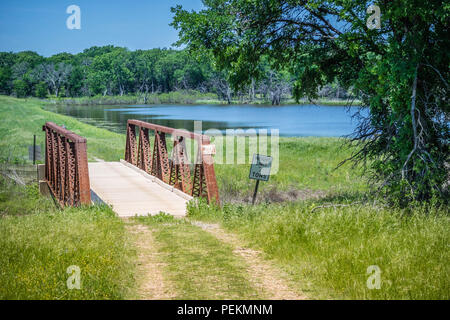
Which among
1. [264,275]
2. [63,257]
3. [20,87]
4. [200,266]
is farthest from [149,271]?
[20,87]

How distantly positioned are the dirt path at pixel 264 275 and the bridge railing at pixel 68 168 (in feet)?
12.9

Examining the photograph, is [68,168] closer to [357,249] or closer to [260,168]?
[260,168]

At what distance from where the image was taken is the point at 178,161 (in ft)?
41.2

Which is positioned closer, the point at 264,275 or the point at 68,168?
the point at 264,275

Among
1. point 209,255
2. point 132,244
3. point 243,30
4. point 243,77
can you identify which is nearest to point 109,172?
point 243,77

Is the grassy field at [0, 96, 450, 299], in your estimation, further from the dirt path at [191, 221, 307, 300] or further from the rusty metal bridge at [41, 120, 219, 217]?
the rusty metal bridge at [41, 120, 219, 217]

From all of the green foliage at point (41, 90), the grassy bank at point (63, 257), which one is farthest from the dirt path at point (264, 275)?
the green foliage at point (41, 90)

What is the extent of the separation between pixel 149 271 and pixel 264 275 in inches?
52.8

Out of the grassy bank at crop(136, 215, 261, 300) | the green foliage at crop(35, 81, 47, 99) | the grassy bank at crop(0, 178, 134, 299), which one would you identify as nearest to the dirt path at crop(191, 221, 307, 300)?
the grassy bank at crop(136, 215, 261, 300)

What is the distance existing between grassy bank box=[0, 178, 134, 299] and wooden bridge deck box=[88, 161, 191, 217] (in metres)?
2.34

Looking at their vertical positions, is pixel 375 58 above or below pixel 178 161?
above

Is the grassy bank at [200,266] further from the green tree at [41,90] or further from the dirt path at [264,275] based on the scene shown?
the green tree at [41,90]
